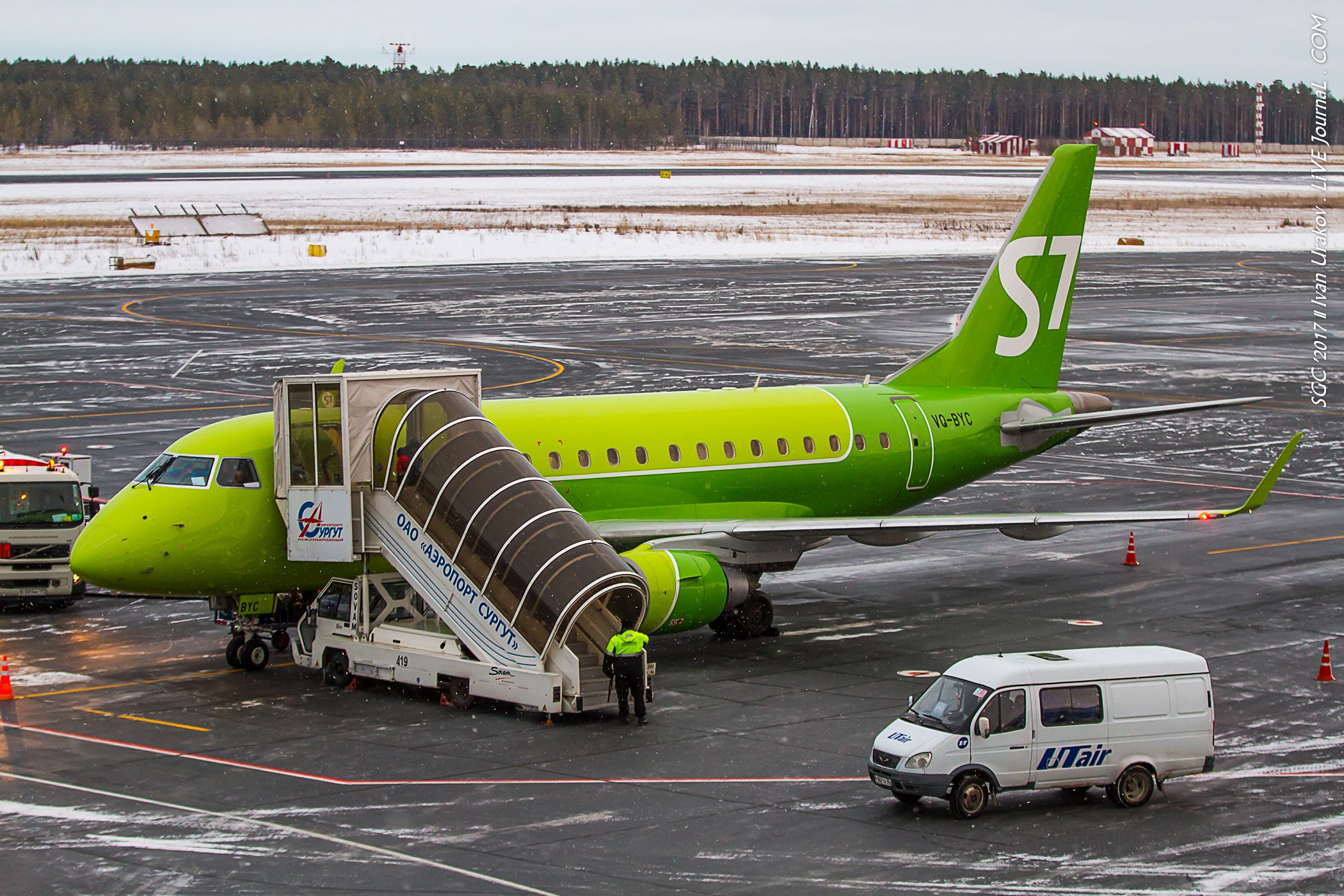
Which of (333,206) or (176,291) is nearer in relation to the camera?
(176,291)

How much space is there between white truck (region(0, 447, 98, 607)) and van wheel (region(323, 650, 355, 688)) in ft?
30.1

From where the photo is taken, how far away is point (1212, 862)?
19.8 m

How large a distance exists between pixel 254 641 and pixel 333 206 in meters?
133

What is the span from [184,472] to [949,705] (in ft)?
48.0

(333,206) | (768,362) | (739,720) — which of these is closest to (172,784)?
(739,720)

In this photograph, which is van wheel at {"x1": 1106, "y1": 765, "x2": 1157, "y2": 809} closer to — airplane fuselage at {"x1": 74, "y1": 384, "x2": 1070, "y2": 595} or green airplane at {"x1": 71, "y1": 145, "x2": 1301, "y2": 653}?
green airplane at {"x1": 71, "y1": 145, "x2": 1301, "y2": 653}

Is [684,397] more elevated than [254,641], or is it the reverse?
[684,397]

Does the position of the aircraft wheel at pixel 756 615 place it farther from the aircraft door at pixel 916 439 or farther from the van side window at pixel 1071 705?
the van side window at pixel 1071 705

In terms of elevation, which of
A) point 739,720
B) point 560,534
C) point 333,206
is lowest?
point 739,720

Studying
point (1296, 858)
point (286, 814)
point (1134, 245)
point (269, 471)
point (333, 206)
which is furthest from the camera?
point (333, 206)

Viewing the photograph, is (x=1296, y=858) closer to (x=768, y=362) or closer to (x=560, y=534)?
(x=560, y=534)

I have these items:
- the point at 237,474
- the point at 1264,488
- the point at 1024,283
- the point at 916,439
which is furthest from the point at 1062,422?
the point at 237,474

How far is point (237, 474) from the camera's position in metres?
29.0

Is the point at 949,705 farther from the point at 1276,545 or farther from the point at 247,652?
the point at 1276,545
